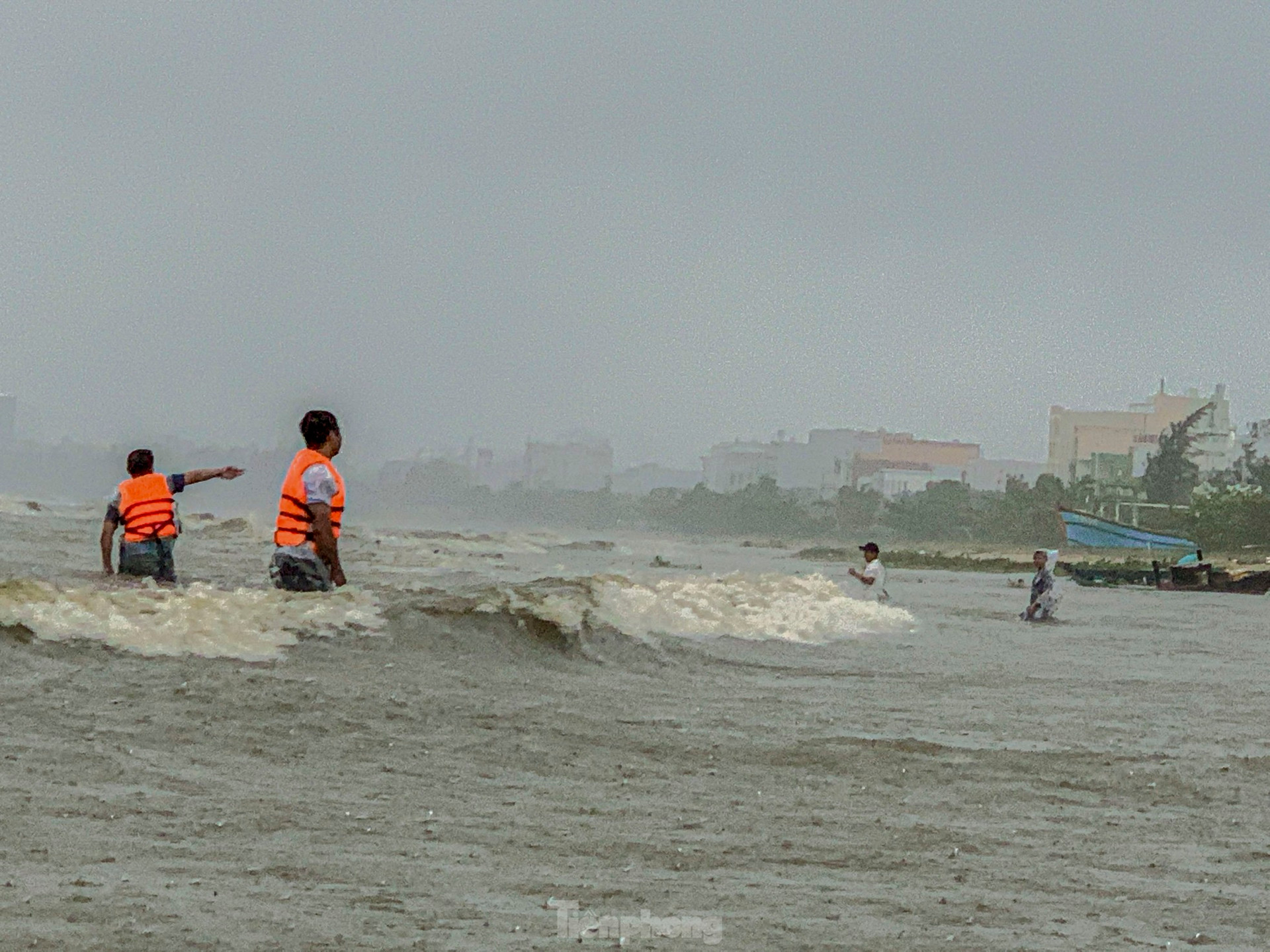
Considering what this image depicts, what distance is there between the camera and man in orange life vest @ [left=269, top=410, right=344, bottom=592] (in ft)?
36.6

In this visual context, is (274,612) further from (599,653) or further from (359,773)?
(359,773)

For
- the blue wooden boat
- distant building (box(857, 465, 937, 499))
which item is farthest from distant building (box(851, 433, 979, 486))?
the blue wooden boat

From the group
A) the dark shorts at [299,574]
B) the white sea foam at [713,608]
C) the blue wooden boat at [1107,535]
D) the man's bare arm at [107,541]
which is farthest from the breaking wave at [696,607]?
the blue wooden boat at [1107,535]

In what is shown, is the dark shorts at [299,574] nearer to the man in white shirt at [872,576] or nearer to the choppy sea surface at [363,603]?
the choppy sea surface at [363,603]

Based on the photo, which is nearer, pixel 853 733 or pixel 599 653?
pixel 853 733

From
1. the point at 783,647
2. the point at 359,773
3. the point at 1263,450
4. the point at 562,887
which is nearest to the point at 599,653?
the point at 783,647

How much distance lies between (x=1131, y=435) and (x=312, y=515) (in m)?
144

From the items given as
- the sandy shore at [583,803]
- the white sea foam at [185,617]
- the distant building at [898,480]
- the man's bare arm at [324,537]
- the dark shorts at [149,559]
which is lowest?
the sandy shore at [583,803]

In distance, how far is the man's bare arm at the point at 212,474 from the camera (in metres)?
11.9

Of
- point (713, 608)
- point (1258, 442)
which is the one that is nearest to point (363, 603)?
point (713, 608)

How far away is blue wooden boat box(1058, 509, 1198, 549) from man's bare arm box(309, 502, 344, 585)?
190 feet

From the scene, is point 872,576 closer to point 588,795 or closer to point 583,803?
point 588,795

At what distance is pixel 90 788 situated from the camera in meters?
7.12

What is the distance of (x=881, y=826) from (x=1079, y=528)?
67.6 meters
